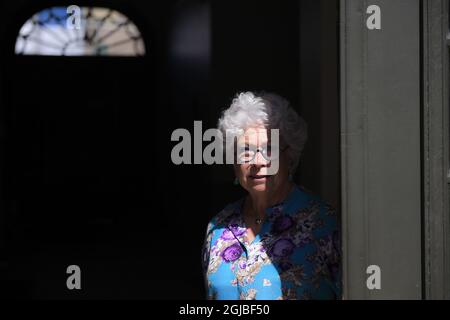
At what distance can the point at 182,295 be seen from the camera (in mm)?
5707

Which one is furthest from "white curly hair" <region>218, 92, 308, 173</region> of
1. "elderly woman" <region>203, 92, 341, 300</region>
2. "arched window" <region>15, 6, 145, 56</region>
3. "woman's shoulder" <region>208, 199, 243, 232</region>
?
"arched window" <region>15, 6, 145, 56</region>

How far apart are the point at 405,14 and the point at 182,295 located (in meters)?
4.16

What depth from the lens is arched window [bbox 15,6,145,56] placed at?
27.6 feet

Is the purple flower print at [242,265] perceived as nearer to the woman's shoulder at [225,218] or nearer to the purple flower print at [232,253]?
the purple flower print at [232,253]

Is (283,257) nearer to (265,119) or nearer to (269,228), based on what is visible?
(269,228)

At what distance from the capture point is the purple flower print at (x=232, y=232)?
7.53ft

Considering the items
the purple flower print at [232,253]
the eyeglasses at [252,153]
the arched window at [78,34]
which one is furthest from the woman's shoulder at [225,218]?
the arched window at [78,34]

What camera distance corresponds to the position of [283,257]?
2154mm

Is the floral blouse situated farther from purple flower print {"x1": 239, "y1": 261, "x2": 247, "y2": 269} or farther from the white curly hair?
the white curly hair

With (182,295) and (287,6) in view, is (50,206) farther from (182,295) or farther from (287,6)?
(287,6)

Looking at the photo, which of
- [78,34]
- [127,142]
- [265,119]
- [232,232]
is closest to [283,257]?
[232,232]

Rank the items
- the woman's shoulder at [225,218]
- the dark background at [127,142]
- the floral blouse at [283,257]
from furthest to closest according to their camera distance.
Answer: the dark background at [127,142] < the woman's shoulder at [225,218] < the floral blouse at [283,257]
